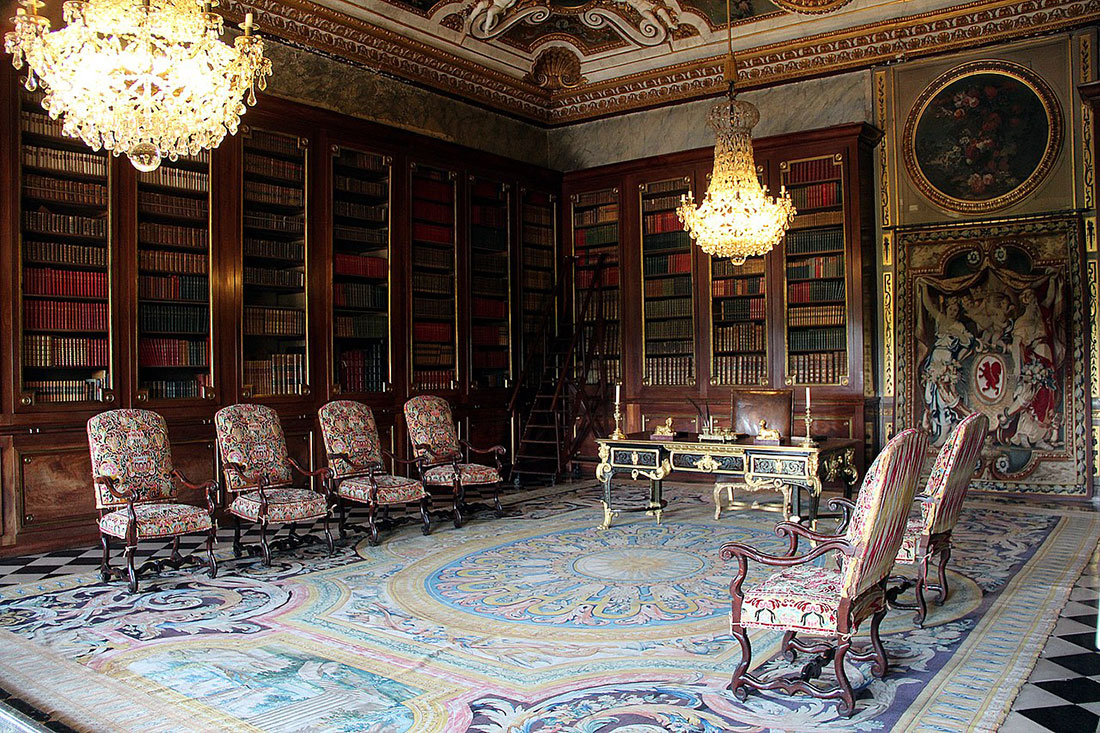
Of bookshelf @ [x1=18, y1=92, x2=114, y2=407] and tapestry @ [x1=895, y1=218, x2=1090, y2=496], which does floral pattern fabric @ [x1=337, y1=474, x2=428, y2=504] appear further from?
tapestry @ [x1=895, y1=218, x2=1090, y2=496]

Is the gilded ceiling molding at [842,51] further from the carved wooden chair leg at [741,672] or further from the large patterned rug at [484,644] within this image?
the carved wooden chair leg at [741,672]

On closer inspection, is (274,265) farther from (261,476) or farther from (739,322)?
(739,322)

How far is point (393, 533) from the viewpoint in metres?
6.90

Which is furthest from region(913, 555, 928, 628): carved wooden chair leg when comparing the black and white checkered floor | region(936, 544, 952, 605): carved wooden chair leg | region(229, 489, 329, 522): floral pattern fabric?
region(229, 489, 329, 522): floral pattern fabric

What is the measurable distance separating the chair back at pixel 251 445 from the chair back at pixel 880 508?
4192 millimetres

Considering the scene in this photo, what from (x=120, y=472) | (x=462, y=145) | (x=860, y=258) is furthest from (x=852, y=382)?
(x=120, y=472)

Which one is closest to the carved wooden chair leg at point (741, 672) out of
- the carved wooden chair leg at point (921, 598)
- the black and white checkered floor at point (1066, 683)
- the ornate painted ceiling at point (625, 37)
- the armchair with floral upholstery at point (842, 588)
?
the armchair with floral upholstery at point (842, 588)

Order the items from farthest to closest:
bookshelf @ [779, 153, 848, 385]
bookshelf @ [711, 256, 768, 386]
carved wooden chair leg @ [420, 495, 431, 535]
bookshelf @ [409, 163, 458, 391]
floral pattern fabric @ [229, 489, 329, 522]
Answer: bookshelf @ [711, 256, 768, 386]
bookshelf @ [409, 163, 458, 391]
bookshelf @ [779, 153, 848, 385]
carved wooden chair leg @ [420, 495, 431, 535]
floral pattern fabric @ [229, 489, 329, 522]

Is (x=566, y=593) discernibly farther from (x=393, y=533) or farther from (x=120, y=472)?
(x=120, y=472)

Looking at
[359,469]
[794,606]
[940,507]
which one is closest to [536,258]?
[359,469]

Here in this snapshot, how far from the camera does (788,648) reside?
12.5 feet

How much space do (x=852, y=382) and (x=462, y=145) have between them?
4811mm

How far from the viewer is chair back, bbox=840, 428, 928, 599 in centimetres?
329

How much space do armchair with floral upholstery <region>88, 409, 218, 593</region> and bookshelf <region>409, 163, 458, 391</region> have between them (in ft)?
10.8
